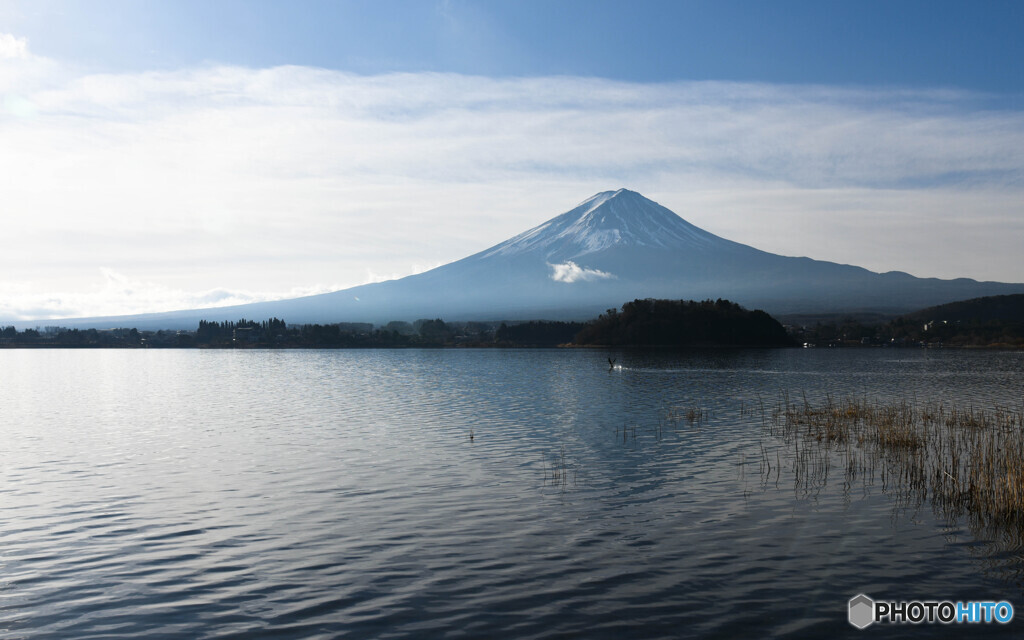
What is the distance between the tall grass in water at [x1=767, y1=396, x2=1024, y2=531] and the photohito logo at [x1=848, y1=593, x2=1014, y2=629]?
568 centimetres

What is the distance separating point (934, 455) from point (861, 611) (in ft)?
58.2

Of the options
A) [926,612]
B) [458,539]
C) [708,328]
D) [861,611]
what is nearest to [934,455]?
[926,612]

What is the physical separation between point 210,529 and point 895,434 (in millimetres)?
23986

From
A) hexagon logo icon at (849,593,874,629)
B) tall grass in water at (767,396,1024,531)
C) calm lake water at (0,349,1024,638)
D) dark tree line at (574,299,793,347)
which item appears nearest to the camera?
hexagon logo icon at (849,593,874,629)

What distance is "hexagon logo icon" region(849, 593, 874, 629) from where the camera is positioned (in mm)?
12219

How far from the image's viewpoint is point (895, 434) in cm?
2936

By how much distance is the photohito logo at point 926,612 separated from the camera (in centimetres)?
1243

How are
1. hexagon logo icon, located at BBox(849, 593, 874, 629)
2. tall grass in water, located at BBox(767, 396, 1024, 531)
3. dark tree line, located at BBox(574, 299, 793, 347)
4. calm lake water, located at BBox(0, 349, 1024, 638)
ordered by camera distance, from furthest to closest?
dark tree line, located at BBox(574, 299, 793, 347) < tall grass in water, located at BBox(767, 396, 1024, 531) < calm lake water, located at BBox(0, 349, 1024, 638) < hexagon logo icon, located at BBox(849, 593, 874, 629)

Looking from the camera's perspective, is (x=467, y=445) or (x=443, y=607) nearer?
(x=443, y=607)

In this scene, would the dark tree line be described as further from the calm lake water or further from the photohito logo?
the photohito logo

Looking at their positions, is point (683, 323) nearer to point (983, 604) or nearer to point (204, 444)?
point (204, 444)

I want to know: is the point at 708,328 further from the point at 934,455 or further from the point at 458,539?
the point at 458,539

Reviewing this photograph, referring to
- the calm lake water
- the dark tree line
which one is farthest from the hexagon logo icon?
the dark tree line

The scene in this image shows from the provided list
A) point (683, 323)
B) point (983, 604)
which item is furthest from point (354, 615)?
point (683, 323)
